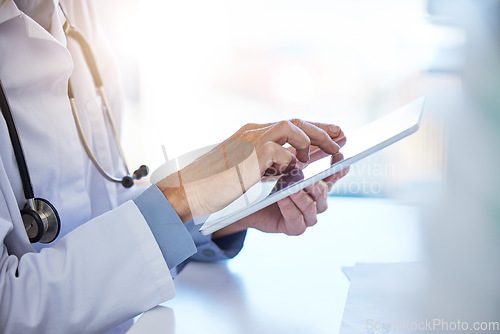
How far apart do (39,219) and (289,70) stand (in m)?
1.18

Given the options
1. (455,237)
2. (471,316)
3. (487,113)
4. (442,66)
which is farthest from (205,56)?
(471,316)

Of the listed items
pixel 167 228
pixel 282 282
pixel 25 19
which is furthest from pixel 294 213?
pixel 25 19

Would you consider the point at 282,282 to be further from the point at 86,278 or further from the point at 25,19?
the point at 25,19

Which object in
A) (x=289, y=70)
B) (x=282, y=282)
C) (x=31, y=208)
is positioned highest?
(x=31, y=208)

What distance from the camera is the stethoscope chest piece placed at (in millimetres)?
554

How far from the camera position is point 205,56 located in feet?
5.55

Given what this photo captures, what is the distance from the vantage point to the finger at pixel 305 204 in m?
0.69

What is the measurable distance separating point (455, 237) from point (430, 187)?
44 cm

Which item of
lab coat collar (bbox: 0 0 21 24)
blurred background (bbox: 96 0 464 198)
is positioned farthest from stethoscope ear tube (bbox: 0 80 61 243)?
blurred background (bbox: 96 0 464 198)

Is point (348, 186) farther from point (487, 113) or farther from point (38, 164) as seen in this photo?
point (38, 164)

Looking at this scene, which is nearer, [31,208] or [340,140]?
[31,208]

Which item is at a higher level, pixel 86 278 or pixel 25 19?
pixel 25 19

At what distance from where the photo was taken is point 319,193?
28.8 inches

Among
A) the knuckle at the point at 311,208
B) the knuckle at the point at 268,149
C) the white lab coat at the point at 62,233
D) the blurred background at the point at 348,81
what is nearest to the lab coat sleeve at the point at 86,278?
the white lab coat at the point at 62,233
